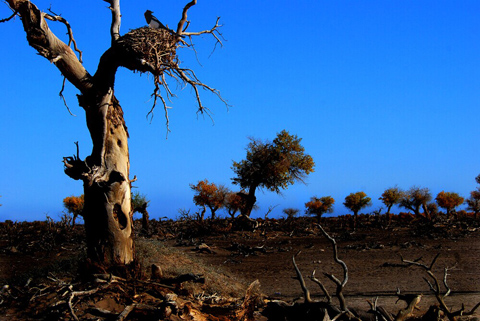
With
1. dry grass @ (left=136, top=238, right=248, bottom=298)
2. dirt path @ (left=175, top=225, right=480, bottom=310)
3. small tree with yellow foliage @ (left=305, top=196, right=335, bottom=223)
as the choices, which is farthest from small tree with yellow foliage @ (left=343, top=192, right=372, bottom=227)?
dry grass @ (left=136, top=238, right=248, bottom=298)

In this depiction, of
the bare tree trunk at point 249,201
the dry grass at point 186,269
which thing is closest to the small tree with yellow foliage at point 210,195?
the bare tree trunk at point 249,201

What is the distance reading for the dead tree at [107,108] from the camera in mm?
9445

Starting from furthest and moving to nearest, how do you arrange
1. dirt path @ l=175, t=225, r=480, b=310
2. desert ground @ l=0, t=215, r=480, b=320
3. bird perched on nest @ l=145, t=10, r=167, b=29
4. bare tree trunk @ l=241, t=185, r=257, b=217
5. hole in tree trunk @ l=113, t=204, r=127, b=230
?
bare tree trunk @ l=241, t=185, r=257, b=217
dirt path @ l=175, t=225, r=480, b=310
desert ground @ l=0, t=215, r=480, b=320
bird perched on nest @ l=145, t=10, r=167, b=29
hole in tree trunk @ l=113, t=204, r=127, b=230

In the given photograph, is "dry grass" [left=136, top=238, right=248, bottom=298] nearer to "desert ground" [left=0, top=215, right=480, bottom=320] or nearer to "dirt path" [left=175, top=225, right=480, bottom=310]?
"desert ground" [left=0, top=215, right=480, bottom=320]

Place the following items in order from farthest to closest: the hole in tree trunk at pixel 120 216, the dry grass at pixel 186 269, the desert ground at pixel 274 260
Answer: the dry grass at pixel 186 269, the desert ground at pixel 274 260, the hole in tree trunk at pixel 120 216

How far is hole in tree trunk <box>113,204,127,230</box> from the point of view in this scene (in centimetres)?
959

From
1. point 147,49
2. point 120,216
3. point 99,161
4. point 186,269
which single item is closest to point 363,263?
point 186,269

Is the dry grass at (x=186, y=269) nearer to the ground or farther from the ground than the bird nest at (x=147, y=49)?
nearer to the ground

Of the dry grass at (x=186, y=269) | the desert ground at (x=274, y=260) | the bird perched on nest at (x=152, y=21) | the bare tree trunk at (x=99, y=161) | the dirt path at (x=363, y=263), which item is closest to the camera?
the bare tree trunk at (x=99, y=161)

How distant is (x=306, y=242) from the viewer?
2244cm

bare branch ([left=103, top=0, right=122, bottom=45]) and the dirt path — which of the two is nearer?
bare branch ([left=103, top=0, right=122, bottom=45])

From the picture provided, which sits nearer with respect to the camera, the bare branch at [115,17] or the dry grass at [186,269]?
the bare branch at [115,17]

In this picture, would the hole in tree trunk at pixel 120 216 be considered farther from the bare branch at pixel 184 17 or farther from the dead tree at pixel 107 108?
the bare branch at pixel 184 17

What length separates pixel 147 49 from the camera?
31.7 ft
